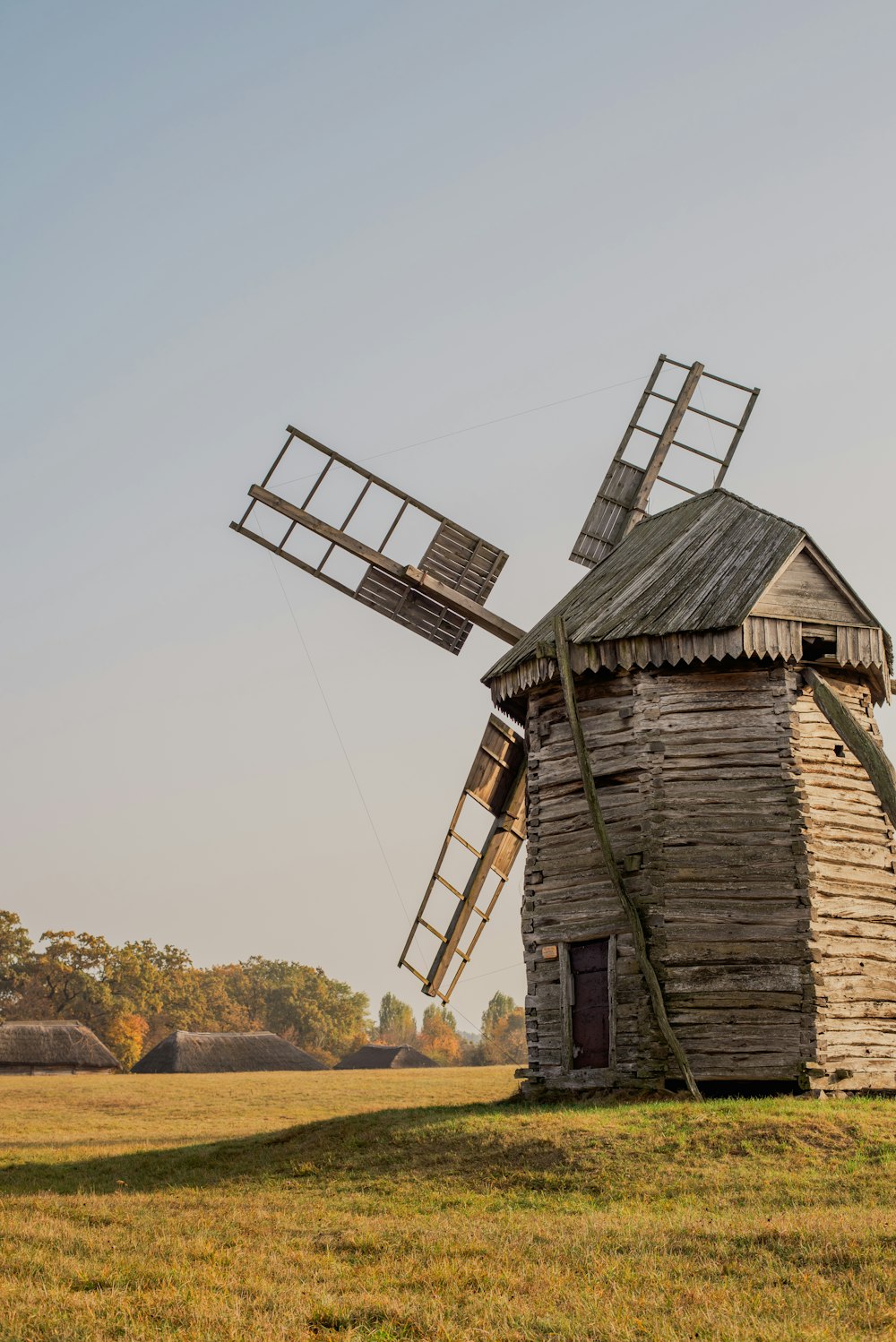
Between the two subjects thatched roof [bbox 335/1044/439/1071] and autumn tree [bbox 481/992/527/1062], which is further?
autumn tree [bbox 481/992/527/1062]

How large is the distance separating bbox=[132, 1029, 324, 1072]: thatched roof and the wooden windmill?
141 feet

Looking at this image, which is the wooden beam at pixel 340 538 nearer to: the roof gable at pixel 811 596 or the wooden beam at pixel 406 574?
the wooden beam at pixel 406 574

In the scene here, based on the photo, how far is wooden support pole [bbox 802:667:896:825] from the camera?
15516 millimetres

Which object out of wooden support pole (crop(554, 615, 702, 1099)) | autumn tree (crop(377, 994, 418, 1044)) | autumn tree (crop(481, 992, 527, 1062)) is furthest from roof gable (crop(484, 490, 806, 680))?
autumn tree (crop(377, 994, 418, 1044))

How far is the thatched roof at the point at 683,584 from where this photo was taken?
56.8ft

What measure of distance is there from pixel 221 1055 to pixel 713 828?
47.0m

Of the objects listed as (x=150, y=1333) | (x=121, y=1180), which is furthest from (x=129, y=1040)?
(x=150, y=1333)

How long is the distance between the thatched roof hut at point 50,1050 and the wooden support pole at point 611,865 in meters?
45.4

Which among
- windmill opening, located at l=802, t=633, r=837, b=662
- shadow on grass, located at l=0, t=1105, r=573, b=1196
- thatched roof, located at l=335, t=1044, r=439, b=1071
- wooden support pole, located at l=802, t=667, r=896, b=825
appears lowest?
shadow on grass, located at l=0, t=1105, r=573, b=1196

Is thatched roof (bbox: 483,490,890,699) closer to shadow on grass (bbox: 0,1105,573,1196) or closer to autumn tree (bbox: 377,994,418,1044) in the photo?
shadow on grass (bbox: 0,1105,573,1196)

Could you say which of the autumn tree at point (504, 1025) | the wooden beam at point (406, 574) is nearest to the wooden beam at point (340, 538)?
the wooden beam at point (406, 574)

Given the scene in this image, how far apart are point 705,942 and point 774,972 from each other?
3.07ft

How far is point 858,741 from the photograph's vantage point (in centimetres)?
1611

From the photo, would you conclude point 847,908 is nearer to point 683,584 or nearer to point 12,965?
point 683,584
